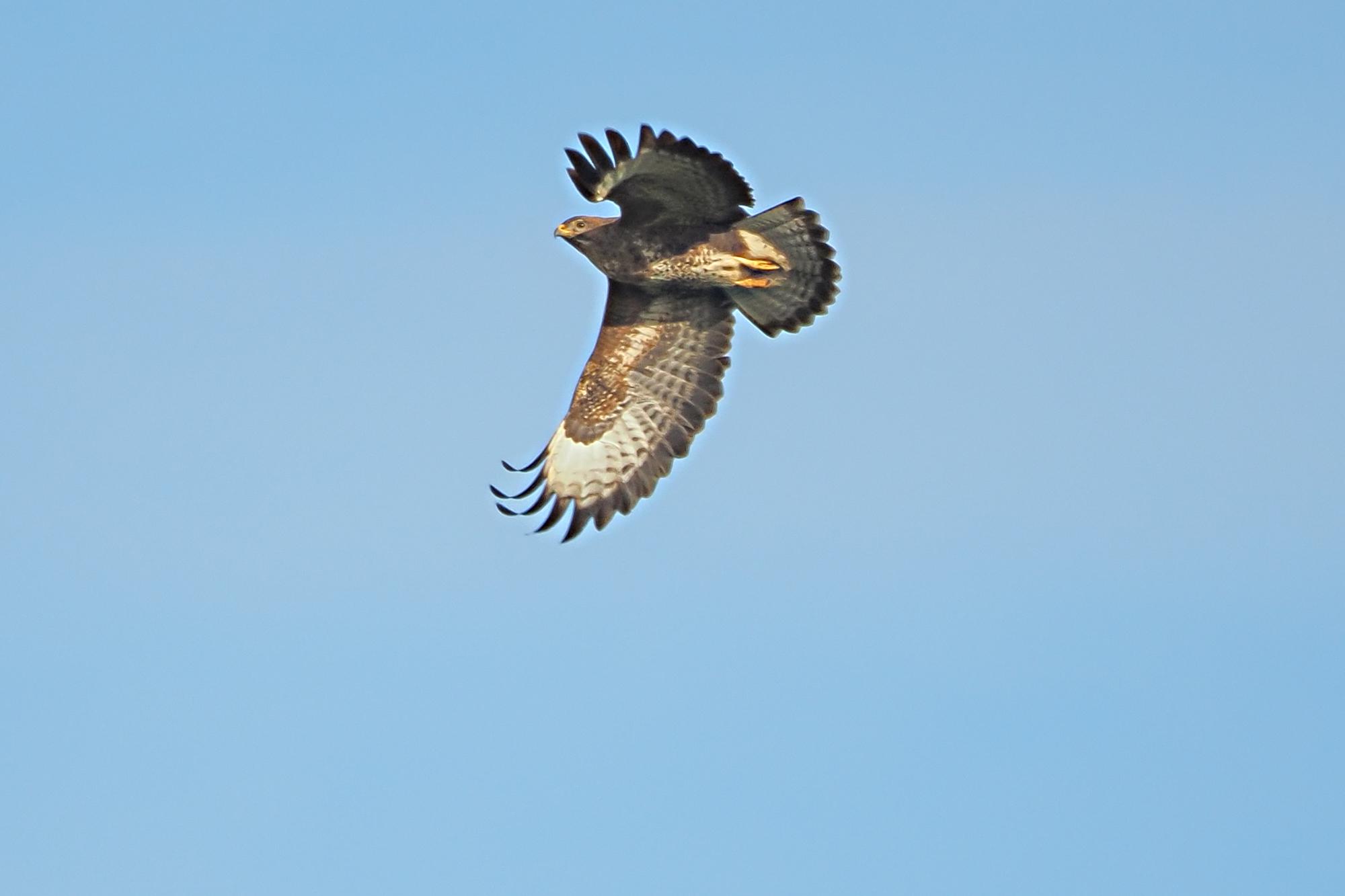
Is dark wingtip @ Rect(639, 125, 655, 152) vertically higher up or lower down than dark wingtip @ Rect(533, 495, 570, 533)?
higher up

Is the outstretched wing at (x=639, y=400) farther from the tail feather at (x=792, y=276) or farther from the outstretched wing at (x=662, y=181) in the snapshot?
the outstretched wing at (x=662, y=181)

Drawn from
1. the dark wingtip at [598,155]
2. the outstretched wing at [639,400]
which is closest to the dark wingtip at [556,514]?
the outstretched wing at [639,400]

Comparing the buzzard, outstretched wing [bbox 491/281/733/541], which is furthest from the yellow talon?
outstretched wing [bbox 491/281/733/541]

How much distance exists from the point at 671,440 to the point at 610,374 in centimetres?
71

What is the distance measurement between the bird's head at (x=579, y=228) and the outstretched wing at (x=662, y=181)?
27 cm

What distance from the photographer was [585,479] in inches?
650

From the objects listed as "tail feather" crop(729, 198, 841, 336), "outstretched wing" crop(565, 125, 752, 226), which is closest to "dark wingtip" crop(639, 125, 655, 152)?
"outstretched wing" crop(565, 125, 752, 226)

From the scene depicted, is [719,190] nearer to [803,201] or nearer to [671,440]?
[803,201]

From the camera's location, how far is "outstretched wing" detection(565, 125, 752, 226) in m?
14.8

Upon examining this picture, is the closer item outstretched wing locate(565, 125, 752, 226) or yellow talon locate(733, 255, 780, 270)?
outstretched wing locate(565, 125, 752, 226)

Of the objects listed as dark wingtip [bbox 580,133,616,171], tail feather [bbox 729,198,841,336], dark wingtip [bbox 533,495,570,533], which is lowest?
dark wingtip [bbox 533,495,570,533]

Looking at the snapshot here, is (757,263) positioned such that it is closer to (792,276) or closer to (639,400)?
(792,276)

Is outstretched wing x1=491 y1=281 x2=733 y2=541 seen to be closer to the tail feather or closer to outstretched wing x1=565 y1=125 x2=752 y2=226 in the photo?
the tail feather

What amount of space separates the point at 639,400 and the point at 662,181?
2.16 m
